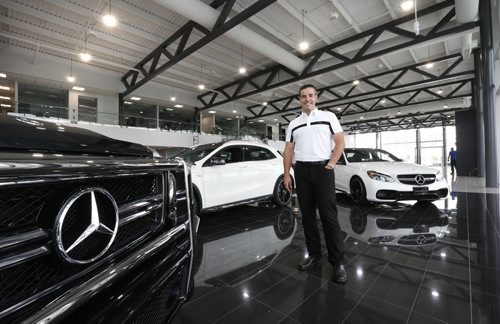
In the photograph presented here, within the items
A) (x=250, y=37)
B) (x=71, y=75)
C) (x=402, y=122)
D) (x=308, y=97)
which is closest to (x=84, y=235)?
(x=308, y=97)

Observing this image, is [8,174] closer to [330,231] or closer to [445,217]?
[330,231]

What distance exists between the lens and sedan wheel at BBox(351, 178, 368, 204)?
486 cm

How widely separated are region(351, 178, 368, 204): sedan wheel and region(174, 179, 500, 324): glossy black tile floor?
3.25 ft

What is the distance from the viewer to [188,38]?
779 centimetres

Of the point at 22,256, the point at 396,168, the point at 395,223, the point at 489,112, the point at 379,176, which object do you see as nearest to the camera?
the point at 22,256

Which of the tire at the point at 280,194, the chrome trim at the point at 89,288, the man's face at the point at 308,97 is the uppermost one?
the man's face at the point at 308,97

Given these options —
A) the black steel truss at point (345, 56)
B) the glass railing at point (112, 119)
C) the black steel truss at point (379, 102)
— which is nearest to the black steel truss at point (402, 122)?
the black steel truss at point (379, 102)

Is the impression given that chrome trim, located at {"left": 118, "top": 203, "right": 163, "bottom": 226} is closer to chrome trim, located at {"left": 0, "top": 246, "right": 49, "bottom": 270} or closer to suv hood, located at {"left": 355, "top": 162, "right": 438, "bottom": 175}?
chrome trim, located at {"left": 0, "top": 246, "right": 49, "bottom": 270}

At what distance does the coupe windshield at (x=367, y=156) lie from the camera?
5.57 metres

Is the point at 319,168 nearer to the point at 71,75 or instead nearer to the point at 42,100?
the point at 71,75

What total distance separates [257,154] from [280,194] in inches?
37.0

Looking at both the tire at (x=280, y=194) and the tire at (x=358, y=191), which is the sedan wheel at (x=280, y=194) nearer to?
the tire at (x=280, y=194)

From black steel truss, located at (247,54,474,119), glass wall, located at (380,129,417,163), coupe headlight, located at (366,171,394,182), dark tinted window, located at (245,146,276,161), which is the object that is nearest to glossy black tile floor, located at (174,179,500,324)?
coupe headlight, located at (366,171,394,182)

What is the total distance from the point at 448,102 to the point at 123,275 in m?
22.4
